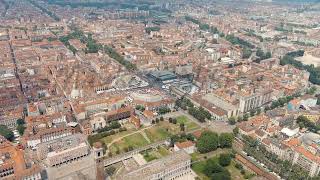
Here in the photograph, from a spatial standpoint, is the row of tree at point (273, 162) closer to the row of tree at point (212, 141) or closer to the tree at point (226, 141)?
the tree at point (226, 141)

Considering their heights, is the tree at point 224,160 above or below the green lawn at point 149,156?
above

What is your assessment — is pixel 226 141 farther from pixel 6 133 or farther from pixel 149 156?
pixel 6 133

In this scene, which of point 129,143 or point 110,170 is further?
point 129,143

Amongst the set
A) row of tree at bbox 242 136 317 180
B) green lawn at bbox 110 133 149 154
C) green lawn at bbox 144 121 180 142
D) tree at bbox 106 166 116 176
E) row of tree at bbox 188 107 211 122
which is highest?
row of tree at bbox 188 107 211 122

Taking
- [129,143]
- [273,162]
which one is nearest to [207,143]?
[273,162]

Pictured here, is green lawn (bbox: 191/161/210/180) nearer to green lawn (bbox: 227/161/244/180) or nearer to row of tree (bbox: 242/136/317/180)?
green lawn (bbox: 227/161/244/180)

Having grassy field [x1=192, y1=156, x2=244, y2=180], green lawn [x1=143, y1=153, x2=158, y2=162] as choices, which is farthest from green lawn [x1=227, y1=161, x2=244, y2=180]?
green lawn [x1=143, y1=153, x2=158, y2=162]

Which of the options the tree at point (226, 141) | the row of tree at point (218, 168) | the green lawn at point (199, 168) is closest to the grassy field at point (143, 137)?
the tree at point (226, 141)
